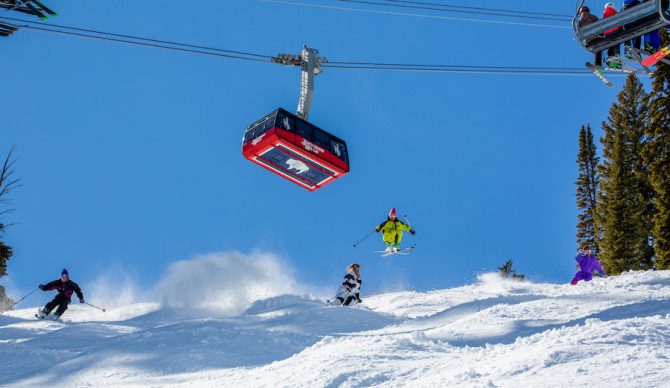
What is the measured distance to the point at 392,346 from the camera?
34.9 ft

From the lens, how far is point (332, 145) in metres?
20.3

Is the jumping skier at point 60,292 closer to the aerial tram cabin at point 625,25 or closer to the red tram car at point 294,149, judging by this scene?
the red tram car at point 294,149

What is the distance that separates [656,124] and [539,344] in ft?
89.7

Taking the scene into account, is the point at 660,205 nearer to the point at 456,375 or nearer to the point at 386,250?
the point at 386,250

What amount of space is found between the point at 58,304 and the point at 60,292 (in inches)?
14.3

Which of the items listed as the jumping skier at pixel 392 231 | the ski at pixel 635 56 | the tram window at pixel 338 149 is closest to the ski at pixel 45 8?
the tram window at pixel 338 149

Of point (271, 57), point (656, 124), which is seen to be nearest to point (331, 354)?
point (271, 57)

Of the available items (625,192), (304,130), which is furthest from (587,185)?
(304,130)

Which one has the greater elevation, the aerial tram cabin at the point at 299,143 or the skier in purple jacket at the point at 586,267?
the aerial tram cabin at the point at 299,143

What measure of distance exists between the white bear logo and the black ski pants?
7946 millimetres

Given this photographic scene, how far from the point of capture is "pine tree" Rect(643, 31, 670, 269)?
101 ft

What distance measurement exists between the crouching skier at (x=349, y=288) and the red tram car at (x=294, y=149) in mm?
2872

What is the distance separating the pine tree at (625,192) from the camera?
122ft

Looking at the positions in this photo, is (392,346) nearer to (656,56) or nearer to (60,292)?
(656,56)
